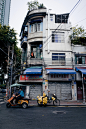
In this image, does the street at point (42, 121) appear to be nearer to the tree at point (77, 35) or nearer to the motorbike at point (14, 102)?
the motorbike at point (14, 102)

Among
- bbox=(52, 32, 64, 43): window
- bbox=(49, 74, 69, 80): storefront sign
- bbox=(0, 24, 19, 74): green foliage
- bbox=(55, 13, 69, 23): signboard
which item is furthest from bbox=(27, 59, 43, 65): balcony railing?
bbox=(55, 13, 69, 23): signboard

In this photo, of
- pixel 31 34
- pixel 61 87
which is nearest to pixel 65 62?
pixel 61 87

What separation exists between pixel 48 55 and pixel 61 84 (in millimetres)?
4773

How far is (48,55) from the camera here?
18859 mm

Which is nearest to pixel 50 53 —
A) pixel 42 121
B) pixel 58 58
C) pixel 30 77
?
pixel 58 58

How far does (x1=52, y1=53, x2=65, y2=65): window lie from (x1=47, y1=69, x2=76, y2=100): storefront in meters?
1.84

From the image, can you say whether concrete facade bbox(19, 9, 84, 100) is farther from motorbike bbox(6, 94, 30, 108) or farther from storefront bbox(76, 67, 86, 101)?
motorbike bbox(6, 94, 30, 108)

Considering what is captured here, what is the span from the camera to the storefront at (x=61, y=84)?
1825 centimetres

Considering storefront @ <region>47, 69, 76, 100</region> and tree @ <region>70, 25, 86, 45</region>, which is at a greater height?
tree @ <region>70, 25, 86, 45</region>

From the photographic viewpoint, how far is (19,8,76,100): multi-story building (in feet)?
59.9

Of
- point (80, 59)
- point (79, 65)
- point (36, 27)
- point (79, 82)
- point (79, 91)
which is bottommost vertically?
point (79, 91)

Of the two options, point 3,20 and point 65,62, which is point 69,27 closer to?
point 65,62

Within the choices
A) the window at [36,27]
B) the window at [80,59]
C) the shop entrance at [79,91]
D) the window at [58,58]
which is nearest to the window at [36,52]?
the window at [58,58]

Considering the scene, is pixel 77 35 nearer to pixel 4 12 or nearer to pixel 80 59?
pixel 80 59
